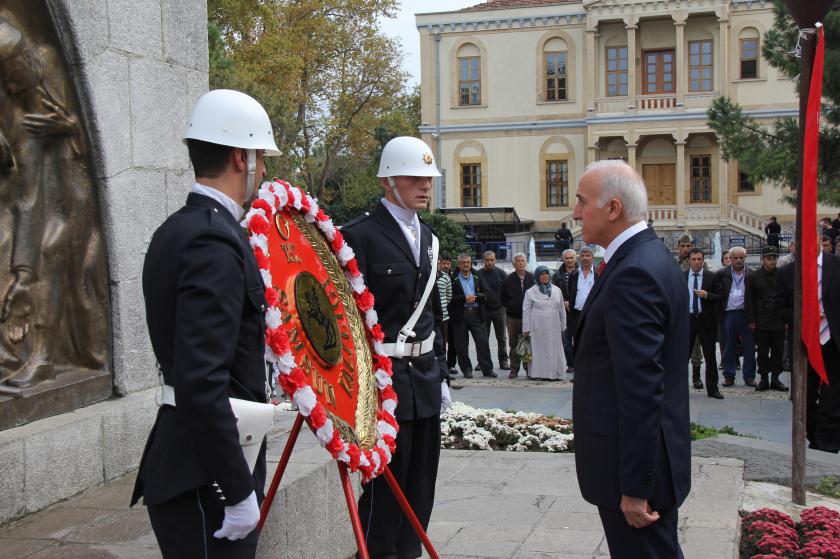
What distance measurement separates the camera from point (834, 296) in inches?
291

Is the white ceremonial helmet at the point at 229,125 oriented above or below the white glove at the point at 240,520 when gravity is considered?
above

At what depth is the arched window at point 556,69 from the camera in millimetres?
45478

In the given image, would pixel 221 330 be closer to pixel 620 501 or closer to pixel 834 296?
pixel 620 501

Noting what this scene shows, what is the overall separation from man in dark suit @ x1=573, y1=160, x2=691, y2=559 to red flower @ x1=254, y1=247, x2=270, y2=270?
116 centimetres

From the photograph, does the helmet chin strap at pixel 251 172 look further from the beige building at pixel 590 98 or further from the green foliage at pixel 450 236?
the beige building at pixel 590 98

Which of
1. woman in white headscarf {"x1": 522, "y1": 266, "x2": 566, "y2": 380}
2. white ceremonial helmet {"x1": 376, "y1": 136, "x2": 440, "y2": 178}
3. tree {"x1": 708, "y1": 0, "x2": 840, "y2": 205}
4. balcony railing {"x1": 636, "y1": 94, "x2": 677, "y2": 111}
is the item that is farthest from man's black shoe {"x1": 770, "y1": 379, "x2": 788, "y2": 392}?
balcony railing {"x1": 636, "y1": 94, "x2": 677, "y2": 111}

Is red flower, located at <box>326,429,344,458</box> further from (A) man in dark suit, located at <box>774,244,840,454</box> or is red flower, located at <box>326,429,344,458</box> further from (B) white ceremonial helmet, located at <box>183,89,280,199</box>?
(A) man in dark suit, located at <box>774,244,840,454</box>

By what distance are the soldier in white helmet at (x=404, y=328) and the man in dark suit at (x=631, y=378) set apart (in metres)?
1.16

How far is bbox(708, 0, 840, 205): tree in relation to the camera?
54.0ft

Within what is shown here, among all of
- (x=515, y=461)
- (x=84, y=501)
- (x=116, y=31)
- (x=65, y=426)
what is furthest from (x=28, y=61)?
(x=515, y=461)

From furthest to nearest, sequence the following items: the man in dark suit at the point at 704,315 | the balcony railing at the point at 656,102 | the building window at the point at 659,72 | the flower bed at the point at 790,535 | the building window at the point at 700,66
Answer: the building window at the point at 659,72, the building window at the point at 700,66, the balcony railing at the point at 656,102, the man in dark suit at the point at 704,315, the flower bed at the point at 790,535

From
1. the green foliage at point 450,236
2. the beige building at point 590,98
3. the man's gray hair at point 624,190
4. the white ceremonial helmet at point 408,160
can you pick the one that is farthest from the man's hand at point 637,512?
the beige building at point 590,98

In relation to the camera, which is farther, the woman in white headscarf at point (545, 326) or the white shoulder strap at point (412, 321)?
the woman in white headscarf at point (545, 326)

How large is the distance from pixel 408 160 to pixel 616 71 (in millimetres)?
42282
